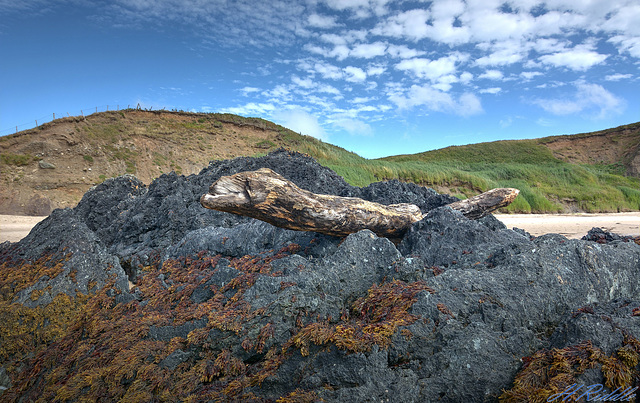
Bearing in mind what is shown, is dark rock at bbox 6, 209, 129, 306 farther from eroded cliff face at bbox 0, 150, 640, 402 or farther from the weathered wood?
the weathered wood

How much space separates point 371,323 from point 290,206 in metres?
1.71

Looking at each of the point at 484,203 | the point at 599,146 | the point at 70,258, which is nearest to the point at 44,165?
the point at 70,258

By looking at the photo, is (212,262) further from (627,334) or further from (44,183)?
(44,183)

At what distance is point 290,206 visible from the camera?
3.68m

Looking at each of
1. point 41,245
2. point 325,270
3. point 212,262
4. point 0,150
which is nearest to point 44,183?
point 0,150

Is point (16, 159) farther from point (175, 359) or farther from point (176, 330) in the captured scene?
point (175, 359)

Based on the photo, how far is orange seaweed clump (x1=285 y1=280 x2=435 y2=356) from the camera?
204cm

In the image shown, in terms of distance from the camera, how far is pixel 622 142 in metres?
33.6

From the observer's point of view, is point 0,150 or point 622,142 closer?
point 0,150

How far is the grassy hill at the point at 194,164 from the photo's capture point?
16.5 metres

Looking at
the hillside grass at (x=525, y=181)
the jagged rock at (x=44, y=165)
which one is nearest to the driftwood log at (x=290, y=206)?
the hillside grass at (x=525, y=181)

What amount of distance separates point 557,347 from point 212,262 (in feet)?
11.4

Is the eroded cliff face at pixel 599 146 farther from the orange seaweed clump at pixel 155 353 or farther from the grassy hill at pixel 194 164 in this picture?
the orange seaweed clump at pixel 155 353

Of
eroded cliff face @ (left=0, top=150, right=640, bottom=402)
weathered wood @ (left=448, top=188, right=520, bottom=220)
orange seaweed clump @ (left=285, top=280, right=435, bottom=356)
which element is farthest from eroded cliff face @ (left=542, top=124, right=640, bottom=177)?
orange seaweed clump @ (left=285, top=280, right=435, bottom=356)
